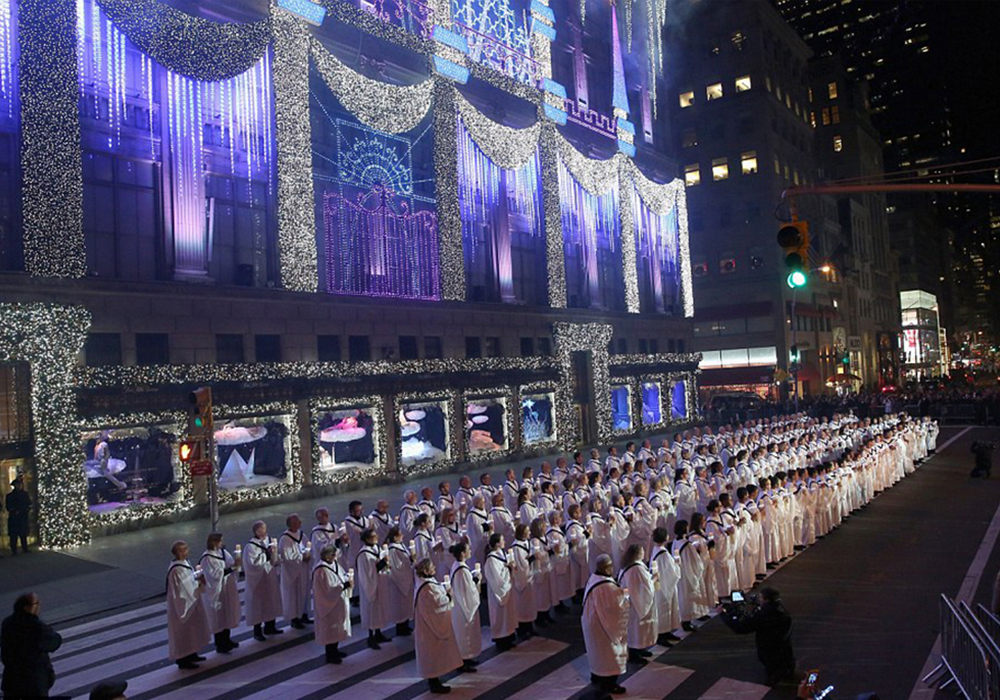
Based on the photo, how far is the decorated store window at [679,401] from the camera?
160 feet

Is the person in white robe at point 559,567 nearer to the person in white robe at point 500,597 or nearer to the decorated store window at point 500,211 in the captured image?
Result: the person in white robe at point 500,597

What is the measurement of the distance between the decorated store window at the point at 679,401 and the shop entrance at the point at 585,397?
9753 mm

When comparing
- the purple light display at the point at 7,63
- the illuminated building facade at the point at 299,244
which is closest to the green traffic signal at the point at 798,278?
the illuminated building facade at the point at 299,244

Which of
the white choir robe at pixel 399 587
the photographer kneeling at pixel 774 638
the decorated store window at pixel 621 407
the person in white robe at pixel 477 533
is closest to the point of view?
the photographer kneeling at pixel 774 638

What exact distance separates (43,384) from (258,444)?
6.86 metres

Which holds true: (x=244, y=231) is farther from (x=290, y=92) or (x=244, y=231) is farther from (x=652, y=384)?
(x=652, y=384)

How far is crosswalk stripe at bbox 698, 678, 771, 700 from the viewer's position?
868cm

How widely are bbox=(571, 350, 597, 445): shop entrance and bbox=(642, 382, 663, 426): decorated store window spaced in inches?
234

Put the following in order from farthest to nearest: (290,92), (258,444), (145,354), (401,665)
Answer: (290,92) < (258,444) < (145,354) < (401,665)

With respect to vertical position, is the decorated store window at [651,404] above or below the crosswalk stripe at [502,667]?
above

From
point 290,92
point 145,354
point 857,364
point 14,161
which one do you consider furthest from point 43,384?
point 857,364

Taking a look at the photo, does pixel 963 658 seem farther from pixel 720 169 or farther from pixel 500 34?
pixel 720 169

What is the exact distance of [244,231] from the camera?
84.3ft

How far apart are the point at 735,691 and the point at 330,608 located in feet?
18.3
